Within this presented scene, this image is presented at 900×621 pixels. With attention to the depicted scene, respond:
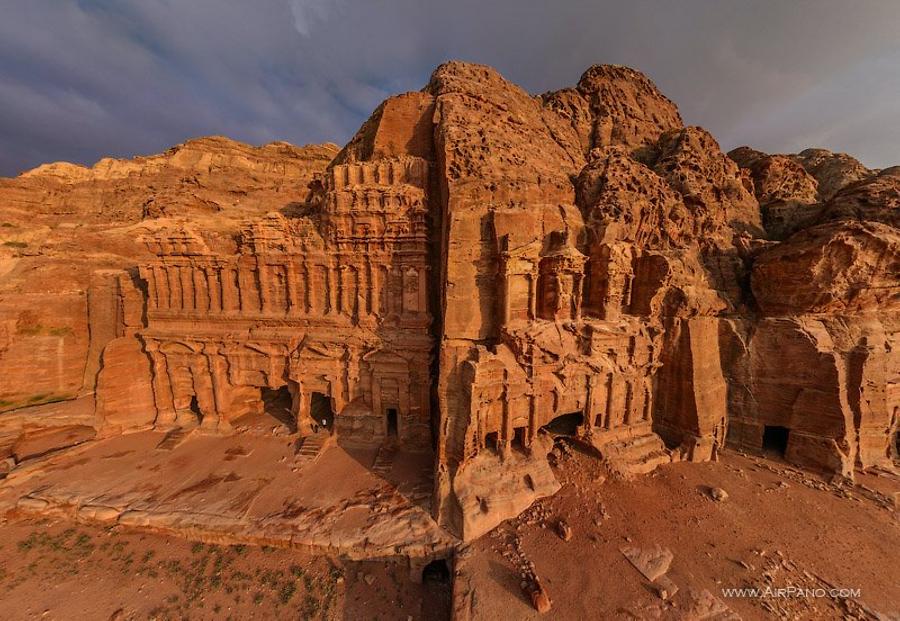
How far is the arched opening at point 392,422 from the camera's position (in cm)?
1416

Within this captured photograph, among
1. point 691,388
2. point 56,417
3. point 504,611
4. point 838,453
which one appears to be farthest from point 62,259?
point 838,453

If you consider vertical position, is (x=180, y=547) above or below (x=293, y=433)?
below

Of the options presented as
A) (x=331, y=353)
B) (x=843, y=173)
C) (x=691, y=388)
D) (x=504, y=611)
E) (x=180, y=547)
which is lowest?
(x=180, y=547)

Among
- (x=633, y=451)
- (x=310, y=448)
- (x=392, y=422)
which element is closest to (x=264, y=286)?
(x=310, y=448)

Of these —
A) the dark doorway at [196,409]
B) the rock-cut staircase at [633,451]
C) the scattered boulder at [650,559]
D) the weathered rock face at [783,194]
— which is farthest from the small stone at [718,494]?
the dark doorway at [196,409]

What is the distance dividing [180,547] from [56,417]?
1037 centimetres

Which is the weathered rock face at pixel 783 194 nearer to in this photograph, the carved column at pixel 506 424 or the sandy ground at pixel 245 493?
the carved column at pixel 506 424

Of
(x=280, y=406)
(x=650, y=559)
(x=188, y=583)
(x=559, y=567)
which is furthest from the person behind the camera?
(x=280, y=406)

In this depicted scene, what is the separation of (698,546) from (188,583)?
15440 millimetres

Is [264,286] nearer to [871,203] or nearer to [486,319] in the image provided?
[486,319]

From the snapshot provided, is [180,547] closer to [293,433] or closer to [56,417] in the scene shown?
[293,433]

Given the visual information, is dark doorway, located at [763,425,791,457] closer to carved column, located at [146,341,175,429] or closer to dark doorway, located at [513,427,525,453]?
dark doorway, located at [513,427,525,453]

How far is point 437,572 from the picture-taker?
9.69 m

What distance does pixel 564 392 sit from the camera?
11688 millimetres
